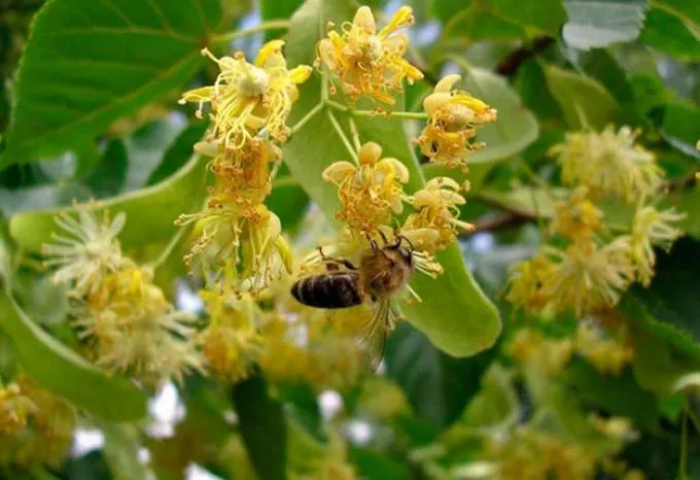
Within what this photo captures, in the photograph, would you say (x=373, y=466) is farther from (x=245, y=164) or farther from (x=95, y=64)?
(x=245, y=164)

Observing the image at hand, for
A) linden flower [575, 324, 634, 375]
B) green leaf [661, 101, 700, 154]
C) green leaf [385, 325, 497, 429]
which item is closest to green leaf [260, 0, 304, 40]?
green leaf [661, 101, 700, 154]

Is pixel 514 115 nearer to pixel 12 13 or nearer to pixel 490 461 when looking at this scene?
pixel 490 461

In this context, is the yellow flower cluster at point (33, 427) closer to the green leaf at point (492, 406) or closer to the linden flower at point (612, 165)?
the linden flower at point (612, 165)

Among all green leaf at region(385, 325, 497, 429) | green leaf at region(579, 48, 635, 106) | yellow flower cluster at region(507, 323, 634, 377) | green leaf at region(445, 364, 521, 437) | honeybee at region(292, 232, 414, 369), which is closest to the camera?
honeybee at region(292, 232, 414, 369)

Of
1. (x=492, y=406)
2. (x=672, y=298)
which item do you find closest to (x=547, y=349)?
(x=492, y=406)

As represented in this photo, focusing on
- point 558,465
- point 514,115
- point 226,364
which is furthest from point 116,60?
point 558,465

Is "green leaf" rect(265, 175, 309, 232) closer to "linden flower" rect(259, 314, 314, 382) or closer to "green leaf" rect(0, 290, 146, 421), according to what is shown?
"linden flower" rect(259, 314, 314, 382)

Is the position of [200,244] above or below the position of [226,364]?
above
